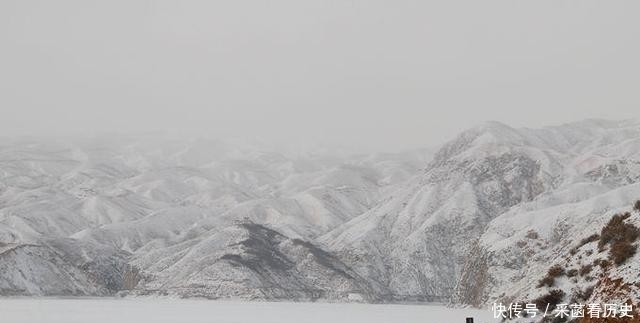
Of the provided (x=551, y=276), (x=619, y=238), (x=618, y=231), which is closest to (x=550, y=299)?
(x=551, y=276)

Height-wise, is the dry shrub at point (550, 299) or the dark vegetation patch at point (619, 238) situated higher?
the dark vegetation patch at point (619, 238)

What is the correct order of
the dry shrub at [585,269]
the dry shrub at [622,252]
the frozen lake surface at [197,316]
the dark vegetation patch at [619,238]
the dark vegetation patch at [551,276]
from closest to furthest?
the dry shrub at [622,252]
the dark vegetation patch at [619,238]
the dry shrub at [585,269]
the dark vegetation patch at [551,276]
the frozen lake surface at [197,316]

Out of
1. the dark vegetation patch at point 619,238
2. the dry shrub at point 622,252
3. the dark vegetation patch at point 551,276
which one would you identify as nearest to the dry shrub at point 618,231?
the dark vegetation patch at point 619,238

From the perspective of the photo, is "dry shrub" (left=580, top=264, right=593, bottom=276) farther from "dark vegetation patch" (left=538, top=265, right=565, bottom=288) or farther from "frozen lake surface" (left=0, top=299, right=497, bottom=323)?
"frozen lake surface" (left=0, top=299, right=497, bottom=323)

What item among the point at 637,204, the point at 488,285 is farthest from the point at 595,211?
the point at 637,204

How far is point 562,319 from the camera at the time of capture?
97.5ft

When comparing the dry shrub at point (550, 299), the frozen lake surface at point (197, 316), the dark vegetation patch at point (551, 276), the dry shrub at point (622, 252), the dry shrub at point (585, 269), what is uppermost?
the dry shrub at point (622, 252)

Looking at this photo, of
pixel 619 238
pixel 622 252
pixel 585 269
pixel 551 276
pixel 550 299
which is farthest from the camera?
pixel 551 276

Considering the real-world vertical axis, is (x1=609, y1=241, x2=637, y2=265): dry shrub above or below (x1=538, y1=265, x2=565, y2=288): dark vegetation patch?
above

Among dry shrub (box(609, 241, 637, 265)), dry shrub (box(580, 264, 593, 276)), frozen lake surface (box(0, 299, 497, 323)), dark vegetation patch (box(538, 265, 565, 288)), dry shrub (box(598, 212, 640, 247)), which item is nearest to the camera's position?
dry shrub (box(609, 241, 637, 265))

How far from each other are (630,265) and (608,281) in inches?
37.4

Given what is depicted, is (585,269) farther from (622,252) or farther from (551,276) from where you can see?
(622,252)

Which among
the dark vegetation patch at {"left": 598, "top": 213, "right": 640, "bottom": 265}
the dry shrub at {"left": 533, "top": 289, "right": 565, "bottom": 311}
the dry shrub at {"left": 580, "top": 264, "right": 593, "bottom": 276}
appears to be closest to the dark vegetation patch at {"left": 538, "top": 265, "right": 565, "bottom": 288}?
the dry shrub at {"left": 533, "top": 289, "right": 565, "bottom": 311}

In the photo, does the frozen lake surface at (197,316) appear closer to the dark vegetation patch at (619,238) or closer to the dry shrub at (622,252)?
the dark vegetation patch at (619,238)
